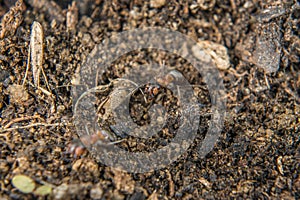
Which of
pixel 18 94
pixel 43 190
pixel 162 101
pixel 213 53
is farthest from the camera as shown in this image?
pixel 213 53

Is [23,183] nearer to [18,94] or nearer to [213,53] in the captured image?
[18,94]

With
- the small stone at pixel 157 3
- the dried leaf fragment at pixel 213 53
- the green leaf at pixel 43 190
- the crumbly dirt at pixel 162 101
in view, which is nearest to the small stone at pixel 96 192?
the crumbly dirt at pixel 162 101

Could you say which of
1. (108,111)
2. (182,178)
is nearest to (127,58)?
(108,111)

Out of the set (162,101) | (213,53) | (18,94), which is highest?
(213,53)

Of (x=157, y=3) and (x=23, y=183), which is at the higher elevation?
(x=157, y=3)

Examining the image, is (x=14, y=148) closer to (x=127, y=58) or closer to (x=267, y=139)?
(x=127, y=58)

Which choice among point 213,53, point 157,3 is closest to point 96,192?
point 213,53

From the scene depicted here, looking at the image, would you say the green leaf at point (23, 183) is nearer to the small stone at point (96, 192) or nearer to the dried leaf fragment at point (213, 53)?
the small stone at point (96, 192)

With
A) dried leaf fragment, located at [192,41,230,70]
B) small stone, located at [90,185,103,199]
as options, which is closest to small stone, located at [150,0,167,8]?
dried leaf fragment, located at [192,41,230,70]
